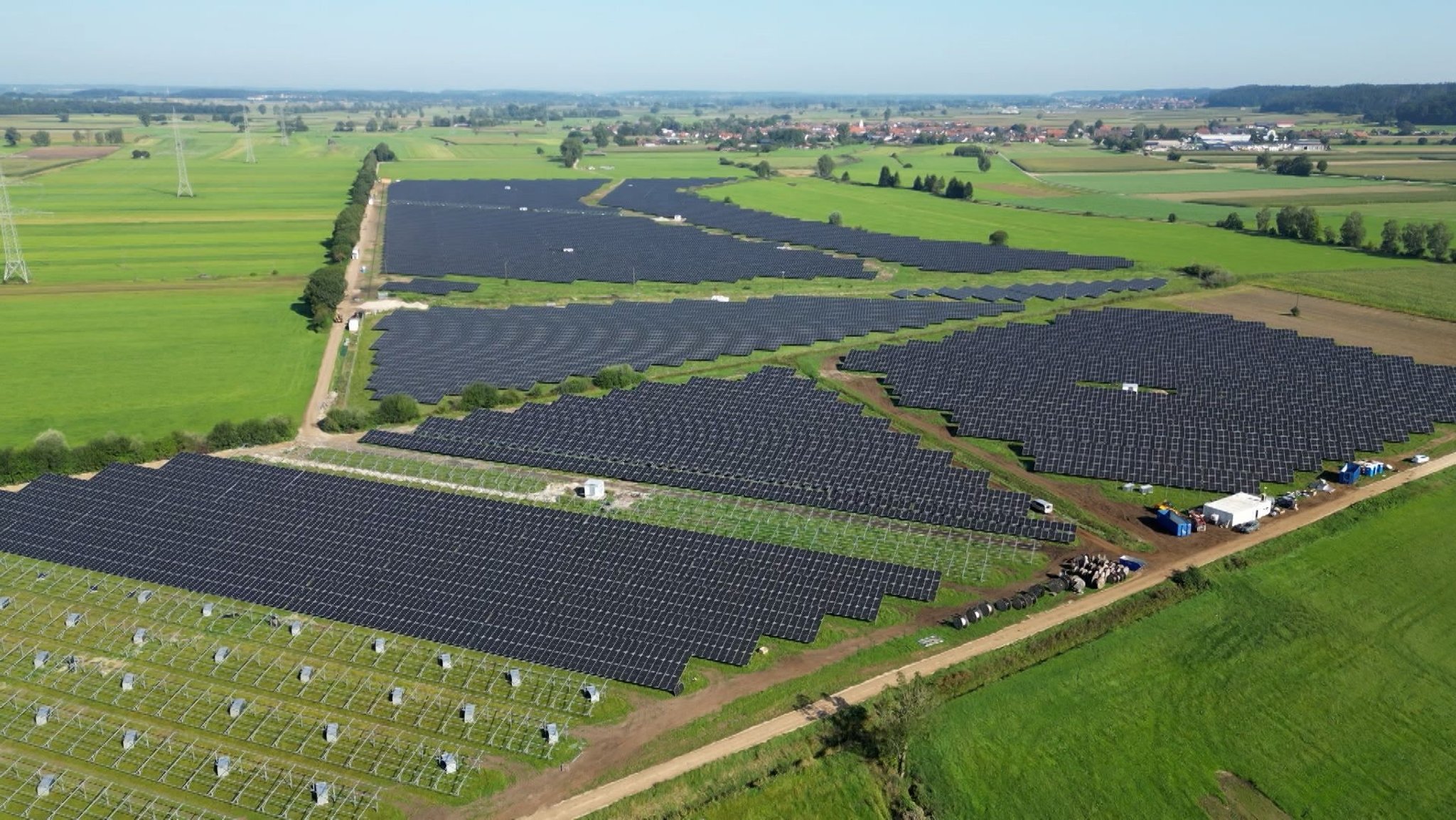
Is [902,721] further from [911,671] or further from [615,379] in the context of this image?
[615,379]

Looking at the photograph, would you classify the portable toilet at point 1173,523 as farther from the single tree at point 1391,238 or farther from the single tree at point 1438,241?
the single tree at point 1391,238

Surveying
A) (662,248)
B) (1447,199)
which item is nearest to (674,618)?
(662,248)

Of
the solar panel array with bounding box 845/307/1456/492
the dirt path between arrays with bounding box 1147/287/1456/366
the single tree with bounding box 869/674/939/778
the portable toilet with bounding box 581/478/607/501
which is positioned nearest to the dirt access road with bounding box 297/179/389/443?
the portable toilet with bounding box 581/478/607/501

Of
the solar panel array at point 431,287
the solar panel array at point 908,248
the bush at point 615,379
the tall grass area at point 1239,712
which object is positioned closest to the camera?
the tall grass area at point 1239,712

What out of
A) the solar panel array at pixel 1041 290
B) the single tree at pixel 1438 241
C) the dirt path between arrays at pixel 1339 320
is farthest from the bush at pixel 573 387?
the single tree at pixel 1438 241

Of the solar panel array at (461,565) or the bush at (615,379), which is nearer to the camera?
the solar panel array at (461,565)

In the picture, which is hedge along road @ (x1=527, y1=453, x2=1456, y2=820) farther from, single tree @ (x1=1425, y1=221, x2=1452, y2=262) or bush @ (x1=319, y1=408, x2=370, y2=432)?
single tree @ (x1=1425, y1=221, x2=1452, y2=262)
